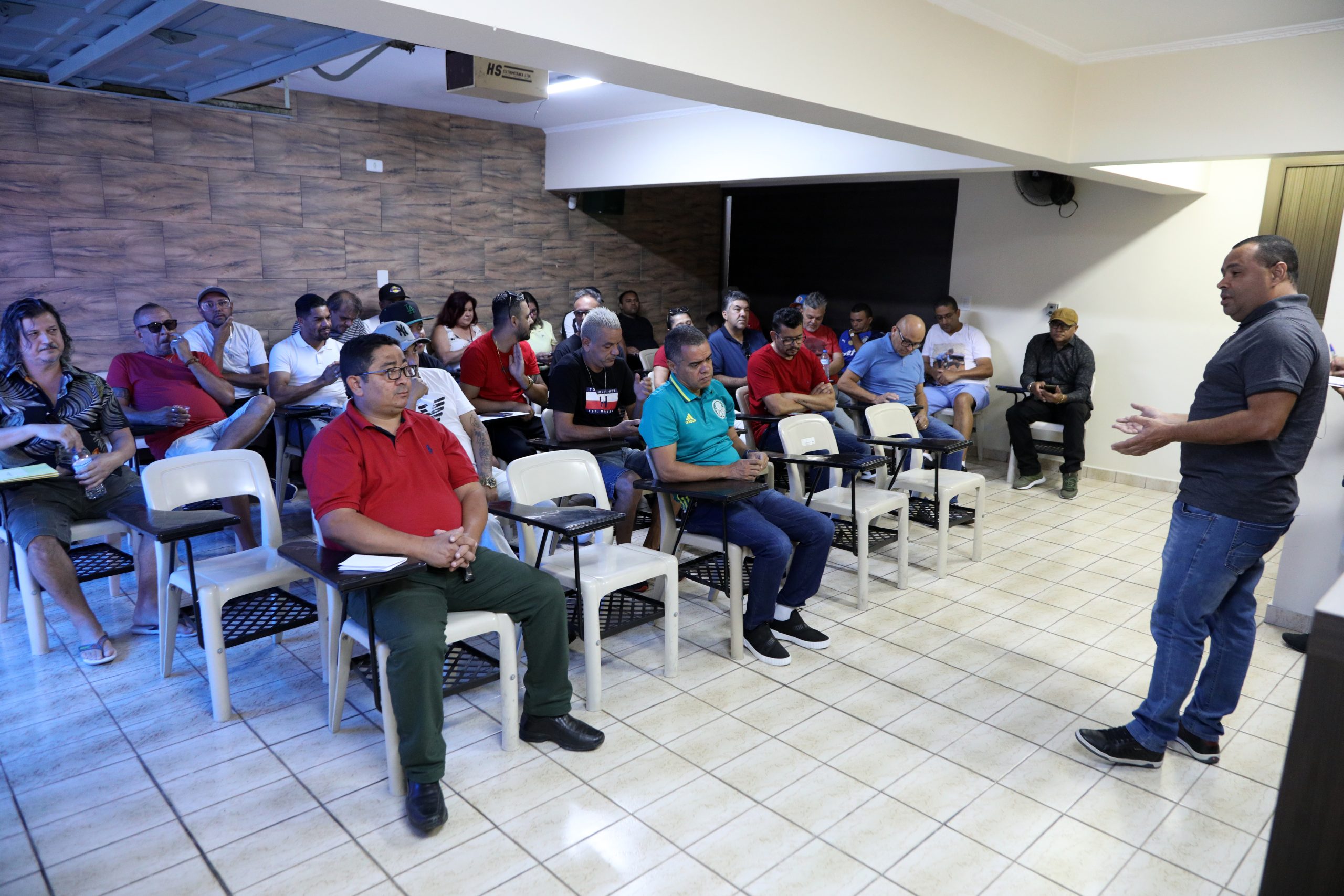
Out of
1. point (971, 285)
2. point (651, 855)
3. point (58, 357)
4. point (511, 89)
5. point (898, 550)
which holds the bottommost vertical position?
point (651, 855)

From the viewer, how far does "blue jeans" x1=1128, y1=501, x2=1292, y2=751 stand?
2326 mm

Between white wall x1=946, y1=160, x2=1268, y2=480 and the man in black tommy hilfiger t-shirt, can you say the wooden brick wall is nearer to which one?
the man in black tommy hilfiger t-shirt

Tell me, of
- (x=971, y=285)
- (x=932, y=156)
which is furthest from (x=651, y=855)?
(x=971, y=285)

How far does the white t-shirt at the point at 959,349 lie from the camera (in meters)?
6.47

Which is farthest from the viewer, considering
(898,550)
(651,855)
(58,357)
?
(898,550)

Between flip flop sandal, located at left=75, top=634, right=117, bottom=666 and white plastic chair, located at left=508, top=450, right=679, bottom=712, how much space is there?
1.58 metres

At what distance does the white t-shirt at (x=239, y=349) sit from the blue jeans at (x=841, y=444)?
301 centimetres

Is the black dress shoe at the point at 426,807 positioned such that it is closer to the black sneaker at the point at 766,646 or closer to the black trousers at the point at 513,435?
the black sneaker at the point at 766,646

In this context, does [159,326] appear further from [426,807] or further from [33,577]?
[426,807]

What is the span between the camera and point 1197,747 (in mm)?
2590

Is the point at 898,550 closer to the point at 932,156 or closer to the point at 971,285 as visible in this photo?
the point at 932,156

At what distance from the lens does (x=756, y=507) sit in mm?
3314

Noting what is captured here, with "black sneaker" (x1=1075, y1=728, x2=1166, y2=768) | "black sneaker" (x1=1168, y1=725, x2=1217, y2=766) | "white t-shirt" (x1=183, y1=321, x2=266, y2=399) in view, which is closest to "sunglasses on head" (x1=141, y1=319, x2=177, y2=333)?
"white t-shirt" (x1=183, y1=321, x2=266, y2=399)

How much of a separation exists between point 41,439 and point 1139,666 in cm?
421
